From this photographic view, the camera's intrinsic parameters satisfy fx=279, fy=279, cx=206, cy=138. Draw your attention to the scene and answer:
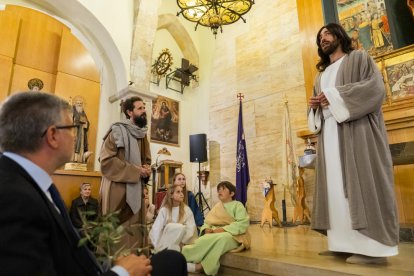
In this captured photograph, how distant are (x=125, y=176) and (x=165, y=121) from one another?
20.9ft

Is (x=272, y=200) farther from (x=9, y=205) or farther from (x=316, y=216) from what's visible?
(x=9, y=205)

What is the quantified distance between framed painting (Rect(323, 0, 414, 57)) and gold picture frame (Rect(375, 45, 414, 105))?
25 cm

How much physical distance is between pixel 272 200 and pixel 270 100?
2834mm

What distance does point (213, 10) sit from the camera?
6012 millimetres

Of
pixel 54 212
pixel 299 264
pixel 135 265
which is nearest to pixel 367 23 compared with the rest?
pixel 299 264

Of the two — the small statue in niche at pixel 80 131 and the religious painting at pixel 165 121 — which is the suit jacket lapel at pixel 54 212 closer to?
the small statue in niche at pixel 80 131

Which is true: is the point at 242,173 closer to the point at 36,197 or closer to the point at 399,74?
the point at 399,74

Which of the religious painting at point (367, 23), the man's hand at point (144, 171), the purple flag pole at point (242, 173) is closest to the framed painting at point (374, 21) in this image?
the religious painting at point (367, 23)

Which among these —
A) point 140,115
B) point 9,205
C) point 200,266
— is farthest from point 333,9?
point 9,205

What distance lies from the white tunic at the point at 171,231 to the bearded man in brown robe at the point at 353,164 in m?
1.45

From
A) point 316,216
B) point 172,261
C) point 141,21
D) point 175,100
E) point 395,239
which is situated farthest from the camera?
point 175,100

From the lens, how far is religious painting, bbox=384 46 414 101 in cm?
418

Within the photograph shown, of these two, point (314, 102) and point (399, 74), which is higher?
point (399, 74)

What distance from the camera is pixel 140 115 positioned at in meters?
2.71
